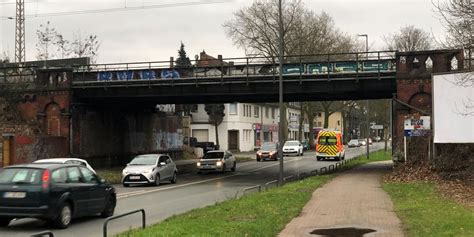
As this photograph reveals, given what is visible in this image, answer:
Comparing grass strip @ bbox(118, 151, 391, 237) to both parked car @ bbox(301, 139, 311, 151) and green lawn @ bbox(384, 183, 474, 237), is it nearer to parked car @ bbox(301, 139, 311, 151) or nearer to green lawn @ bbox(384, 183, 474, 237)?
green lawn @ bbox(384, 183, 474, 237)

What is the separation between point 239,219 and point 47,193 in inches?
157

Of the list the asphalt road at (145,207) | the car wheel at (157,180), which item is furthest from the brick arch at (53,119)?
the car wheel at (157,180)

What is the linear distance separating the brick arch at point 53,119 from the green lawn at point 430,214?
24.5 metres

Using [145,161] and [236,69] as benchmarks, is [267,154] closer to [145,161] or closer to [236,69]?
[236,69]

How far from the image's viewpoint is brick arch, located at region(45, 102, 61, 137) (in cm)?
3775

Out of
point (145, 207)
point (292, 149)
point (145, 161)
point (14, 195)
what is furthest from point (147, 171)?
point (292, 149)

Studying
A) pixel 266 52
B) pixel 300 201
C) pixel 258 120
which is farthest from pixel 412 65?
A: pixel 258 120

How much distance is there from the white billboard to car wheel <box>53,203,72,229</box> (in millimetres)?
15336

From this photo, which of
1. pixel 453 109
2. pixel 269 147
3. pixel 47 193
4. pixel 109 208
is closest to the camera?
pixel 47 193

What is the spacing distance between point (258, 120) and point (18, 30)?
36044mm

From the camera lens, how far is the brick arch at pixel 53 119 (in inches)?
1486

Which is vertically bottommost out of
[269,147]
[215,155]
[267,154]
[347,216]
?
[347,216]

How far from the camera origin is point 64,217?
503 inches

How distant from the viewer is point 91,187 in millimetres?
13930
